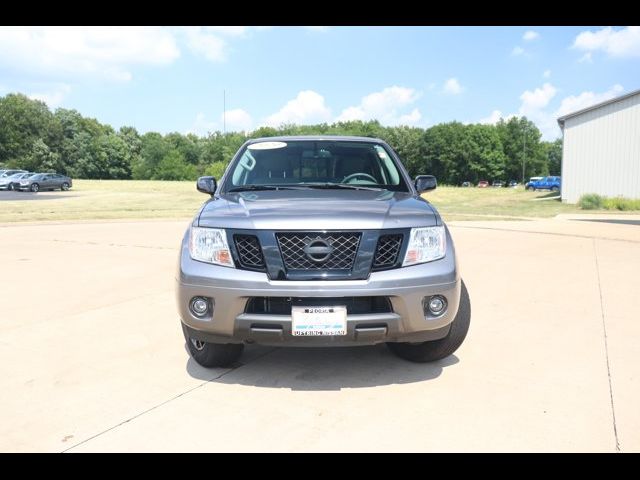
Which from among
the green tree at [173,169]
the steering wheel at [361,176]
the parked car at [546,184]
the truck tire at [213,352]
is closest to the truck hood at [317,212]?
the steering wheel at [361,176]

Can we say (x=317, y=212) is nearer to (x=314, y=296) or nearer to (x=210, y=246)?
(x=314, y=296)

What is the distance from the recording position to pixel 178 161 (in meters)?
93.4

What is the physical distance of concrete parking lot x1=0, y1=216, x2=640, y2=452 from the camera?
2816mm

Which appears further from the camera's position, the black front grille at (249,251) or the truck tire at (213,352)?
the truck tire at (213,352)

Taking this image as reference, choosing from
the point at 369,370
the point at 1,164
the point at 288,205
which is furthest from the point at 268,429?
the point at 1,164

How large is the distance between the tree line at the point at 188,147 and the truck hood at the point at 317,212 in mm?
80730

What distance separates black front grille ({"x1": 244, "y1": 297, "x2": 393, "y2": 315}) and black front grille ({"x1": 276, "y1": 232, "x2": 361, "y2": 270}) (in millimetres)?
186

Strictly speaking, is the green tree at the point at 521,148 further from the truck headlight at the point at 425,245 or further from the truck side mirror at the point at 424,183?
the truck headlight at the point at 425,245

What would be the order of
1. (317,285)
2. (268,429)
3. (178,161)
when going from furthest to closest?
(178,161) → (317,285) → (268,429)

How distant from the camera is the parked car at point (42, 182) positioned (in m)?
39.5

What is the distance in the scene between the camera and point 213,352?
372 centimetres

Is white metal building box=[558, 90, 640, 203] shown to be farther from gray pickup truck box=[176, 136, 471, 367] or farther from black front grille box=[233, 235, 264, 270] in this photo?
black front grille box=[233, 235, 264, 270]

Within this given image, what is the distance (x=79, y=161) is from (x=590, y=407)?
93476 millimetres

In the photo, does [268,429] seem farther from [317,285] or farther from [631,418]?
[631,418]
